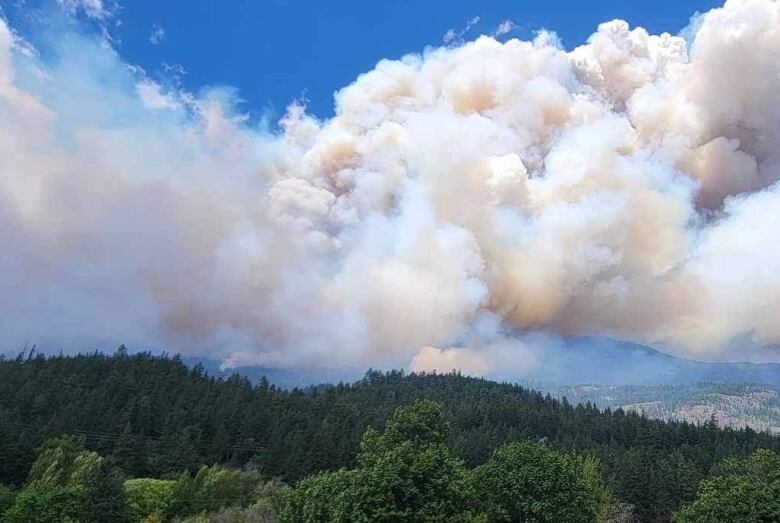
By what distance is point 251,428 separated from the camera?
99.8 meters

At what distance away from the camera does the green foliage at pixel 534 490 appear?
1884 inches

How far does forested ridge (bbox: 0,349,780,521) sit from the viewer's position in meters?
81.3

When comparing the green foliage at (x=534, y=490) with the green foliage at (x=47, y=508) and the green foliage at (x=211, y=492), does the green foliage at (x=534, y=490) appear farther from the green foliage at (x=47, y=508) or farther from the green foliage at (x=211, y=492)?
the green foliage at (x=47, y=508)

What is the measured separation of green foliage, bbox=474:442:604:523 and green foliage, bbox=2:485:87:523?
98.8 feet

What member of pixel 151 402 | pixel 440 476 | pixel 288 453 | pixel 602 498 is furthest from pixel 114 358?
pixel 440 476

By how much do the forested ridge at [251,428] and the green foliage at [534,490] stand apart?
7.55 m

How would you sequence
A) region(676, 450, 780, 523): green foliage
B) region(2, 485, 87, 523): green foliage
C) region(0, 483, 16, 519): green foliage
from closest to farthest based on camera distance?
region(676, 450, 780, 523): green foliage → region(2, 485, 87, 523): green foliage → region(0, 483, 16, 519): green foliage

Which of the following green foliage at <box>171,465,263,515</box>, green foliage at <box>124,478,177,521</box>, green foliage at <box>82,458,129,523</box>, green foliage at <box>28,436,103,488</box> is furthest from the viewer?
green foliage at <box>28,436,103,488</box>

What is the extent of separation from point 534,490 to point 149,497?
113 feet

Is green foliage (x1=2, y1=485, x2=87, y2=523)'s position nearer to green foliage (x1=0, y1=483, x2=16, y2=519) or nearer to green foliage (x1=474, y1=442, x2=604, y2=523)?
green foliage (x1=0, y1=483, x2=16, y2=519)

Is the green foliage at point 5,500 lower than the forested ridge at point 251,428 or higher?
lower

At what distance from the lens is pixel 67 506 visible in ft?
146

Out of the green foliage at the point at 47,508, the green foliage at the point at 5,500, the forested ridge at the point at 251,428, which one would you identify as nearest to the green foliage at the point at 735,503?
the forested ridge at the point at 251,428

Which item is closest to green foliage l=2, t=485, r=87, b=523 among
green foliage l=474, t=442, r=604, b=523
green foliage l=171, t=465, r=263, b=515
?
green foliage l=171, t=465, r=263, b=515
